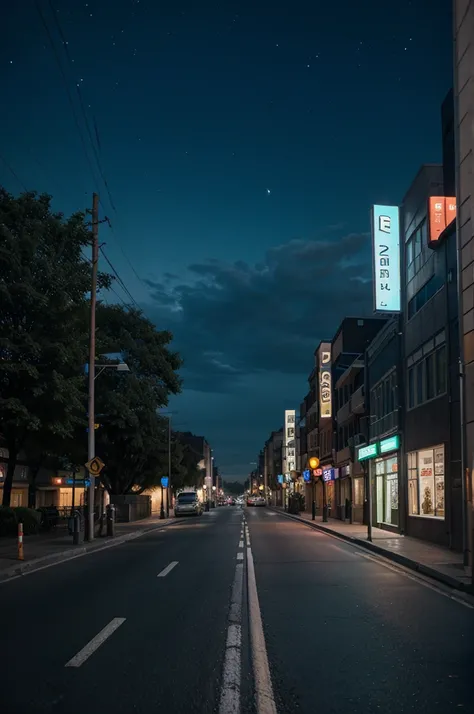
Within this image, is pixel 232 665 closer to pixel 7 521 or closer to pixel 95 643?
pixel 95 643

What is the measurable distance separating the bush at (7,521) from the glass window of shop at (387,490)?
15.2 meters

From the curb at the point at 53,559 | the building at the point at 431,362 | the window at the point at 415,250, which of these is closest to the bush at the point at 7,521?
the curb at the point at 53,559

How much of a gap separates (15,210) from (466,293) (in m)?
15.6

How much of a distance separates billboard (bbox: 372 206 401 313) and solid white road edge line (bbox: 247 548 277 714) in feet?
58.9

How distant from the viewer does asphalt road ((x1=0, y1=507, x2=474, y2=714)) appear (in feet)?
20.5

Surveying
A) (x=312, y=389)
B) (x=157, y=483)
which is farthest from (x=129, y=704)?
(x=312, y=389)

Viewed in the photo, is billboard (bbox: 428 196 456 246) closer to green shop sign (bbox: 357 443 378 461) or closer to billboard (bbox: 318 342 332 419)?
green shop sign (bbox: 357 443 378 461)

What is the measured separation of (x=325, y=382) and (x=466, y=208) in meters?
38.2

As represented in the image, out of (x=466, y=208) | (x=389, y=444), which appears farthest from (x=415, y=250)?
(x=466, y=208)

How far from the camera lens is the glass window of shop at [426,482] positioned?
23234 mm

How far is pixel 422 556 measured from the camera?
61.3ft

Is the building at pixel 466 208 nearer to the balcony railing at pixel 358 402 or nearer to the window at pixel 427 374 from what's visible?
the window at pixel 427 374

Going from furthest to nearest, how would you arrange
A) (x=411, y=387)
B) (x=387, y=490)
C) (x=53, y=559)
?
1. (x=387, y=490)
2. (x=411, y=387)
3. (x=53, y=559)

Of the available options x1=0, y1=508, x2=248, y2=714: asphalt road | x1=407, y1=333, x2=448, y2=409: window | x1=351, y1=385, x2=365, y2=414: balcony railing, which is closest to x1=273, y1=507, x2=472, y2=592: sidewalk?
x1=0, y1=508, x2=248, y2=714: asphalt road
